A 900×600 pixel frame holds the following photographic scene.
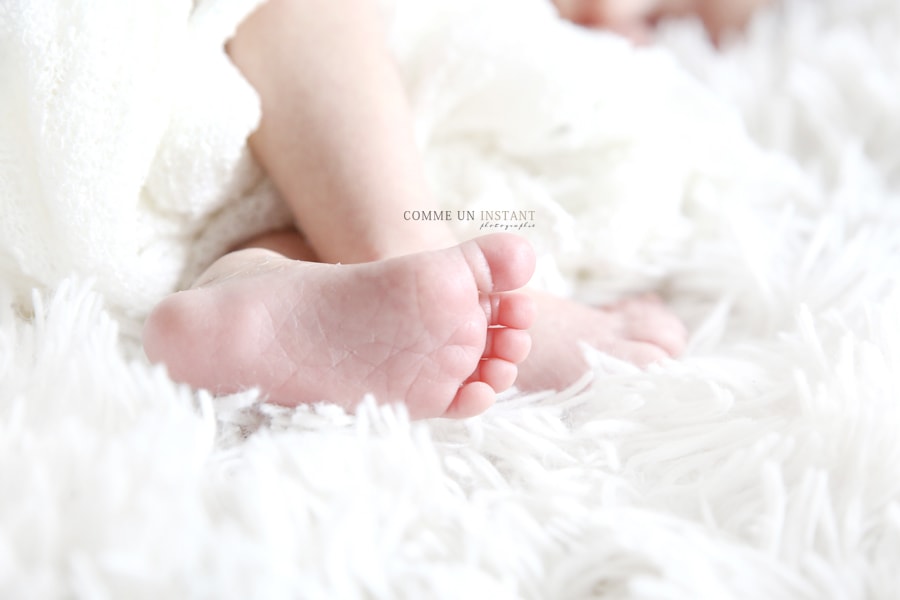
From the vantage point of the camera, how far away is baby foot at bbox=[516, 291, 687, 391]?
576 millimetres

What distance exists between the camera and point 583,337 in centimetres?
61

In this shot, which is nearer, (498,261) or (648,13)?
(498,261)

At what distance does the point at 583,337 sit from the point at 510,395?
9cm

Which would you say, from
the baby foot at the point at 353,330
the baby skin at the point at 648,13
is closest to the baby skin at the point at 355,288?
the baby foot at the point at 353,330

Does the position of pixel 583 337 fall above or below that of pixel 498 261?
below

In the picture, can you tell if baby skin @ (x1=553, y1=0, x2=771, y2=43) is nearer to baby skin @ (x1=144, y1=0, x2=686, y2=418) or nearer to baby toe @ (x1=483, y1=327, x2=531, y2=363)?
baby skin @ (x1=144, y1=0, x2=686, y2=418)

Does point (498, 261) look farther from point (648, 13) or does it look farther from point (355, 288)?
point (648, 13)

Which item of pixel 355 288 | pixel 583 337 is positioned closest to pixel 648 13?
pixel 583 337

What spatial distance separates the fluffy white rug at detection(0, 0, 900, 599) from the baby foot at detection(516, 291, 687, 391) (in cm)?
A: 2

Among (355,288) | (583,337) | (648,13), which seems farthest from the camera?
(648,13)

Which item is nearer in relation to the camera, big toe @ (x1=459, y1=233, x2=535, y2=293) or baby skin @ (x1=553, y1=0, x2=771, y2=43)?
big toe @ (x1=459, y1=233, x2=535, y2=293)

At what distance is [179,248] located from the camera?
627 millimetres

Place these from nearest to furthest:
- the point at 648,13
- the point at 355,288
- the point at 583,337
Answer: the point at 355,288
the point at 583,337
the point at 648,13

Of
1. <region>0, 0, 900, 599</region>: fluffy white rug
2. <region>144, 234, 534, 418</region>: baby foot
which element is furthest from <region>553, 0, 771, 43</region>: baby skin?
<region>144, 234, 534, 418</region>: baby foot
